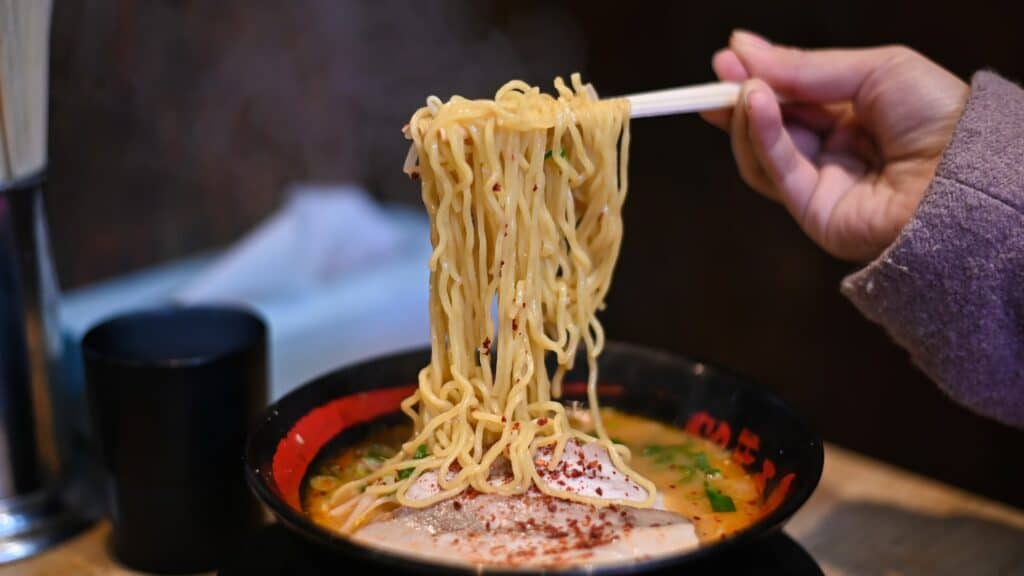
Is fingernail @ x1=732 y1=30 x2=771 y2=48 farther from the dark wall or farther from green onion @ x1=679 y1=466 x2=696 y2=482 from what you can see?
green onion @ x1=679 y1=466 x2=696 y2=482

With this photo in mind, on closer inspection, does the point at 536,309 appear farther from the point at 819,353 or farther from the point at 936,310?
the point at 819,353

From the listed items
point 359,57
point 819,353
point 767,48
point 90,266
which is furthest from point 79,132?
point 819,353

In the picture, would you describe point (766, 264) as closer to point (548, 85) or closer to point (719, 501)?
point (548, 85)

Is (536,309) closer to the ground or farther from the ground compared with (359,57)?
closer to the ground

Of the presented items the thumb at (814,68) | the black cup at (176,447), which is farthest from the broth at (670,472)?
the thumb at (814,68)

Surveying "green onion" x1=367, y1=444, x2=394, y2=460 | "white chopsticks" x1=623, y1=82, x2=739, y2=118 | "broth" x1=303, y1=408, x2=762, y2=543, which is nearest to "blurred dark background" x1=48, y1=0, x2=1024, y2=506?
"white chopsticks" x1=623, y1=82, x2=739, y2=118
